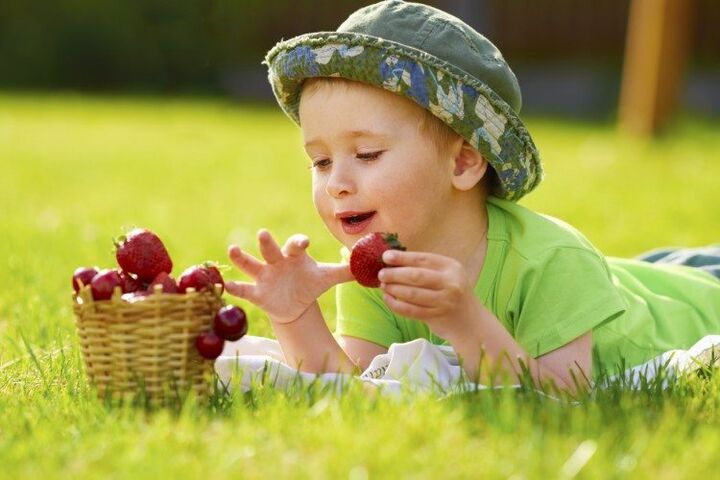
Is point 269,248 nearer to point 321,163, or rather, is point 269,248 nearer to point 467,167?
point 321,163

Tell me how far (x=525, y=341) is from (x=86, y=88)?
16.1 metres

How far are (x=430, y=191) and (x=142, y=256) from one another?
795mm

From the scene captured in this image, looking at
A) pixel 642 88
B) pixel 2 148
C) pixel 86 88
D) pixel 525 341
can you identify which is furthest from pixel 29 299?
pixel 86 88

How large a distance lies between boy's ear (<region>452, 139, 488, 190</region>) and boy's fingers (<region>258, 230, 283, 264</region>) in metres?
0.54

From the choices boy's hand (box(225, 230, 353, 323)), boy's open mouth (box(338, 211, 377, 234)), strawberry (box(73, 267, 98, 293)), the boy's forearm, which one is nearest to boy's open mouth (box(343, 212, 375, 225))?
boy's open mouth (box(338, 211, 377, 234))

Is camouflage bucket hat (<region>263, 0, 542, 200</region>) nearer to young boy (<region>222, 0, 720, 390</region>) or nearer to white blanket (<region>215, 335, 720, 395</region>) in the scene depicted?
young boy (<region>222, 0, 720, 390</region>)

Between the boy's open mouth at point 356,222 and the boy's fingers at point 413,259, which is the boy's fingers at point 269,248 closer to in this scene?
the boy's open mouth at point 356,222

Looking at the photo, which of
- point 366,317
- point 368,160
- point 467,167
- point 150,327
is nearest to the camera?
point 150,327

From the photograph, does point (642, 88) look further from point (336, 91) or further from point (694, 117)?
point (336, 91)

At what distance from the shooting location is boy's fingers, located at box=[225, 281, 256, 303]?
288 centimetres

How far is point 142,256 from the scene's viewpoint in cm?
272

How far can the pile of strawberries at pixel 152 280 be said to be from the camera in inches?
103

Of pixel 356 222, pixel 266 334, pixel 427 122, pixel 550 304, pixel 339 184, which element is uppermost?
pixel 427 122

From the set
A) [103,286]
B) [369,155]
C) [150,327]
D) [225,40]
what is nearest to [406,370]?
[369,155]
